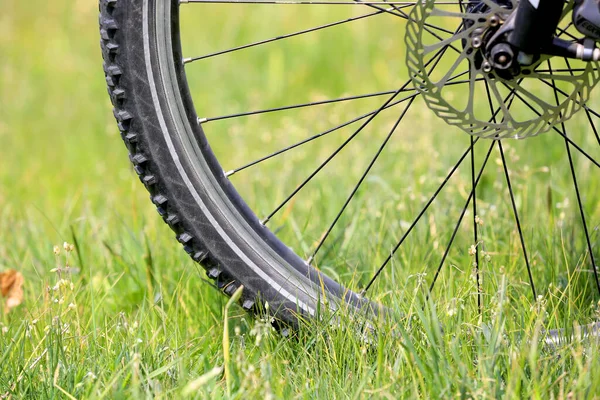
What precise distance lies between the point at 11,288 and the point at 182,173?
2.51ft

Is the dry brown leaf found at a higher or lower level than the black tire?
lower

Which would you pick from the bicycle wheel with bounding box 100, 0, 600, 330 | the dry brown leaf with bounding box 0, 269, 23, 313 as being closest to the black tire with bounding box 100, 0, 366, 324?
the bicycle wheel with bounding box 100, 0, 600, 330

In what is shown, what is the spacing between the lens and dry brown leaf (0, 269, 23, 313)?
221 centimetres

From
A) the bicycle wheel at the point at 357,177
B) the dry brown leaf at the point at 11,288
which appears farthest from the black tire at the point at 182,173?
the dry brown leaf at the point at 11,288

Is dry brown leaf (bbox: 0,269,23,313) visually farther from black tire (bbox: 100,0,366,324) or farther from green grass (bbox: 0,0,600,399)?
black tire (bbox: 100,0,366,324)

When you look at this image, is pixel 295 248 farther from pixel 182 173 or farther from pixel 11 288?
pixel 11 288

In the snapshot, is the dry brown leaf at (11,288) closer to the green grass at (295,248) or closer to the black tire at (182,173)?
the green grass at (295,248)

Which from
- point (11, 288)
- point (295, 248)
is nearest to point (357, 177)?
point (295, 248)

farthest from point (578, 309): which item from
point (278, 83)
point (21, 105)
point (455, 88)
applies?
point (21, 105)

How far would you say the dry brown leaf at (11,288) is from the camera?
2207mm

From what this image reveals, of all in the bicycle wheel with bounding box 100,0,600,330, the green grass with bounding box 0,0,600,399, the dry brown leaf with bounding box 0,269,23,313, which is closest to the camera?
the green grass with bounding box 0,0,600,399

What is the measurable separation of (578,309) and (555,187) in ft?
3.37

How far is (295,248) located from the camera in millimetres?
2426

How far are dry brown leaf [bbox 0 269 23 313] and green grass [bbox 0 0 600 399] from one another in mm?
32
